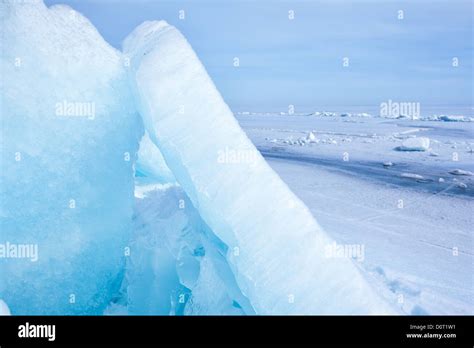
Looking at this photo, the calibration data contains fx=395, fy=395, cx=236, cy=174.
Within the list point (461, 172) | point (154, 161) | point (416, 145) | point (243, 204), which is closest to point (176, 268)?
point (243, 204)

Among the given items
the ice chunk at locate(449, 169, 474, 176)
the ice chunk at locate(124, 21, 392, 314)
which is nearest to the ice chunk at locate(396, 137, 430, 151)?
the ice chunk at locate(449, 169, 474, 176)

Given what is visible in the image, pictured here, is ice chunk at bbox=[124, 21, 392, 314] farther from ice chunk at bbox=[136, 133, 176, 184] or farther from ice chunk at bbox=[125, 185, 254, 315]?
ice chunk at bbox=[136, 133, 176, 184]

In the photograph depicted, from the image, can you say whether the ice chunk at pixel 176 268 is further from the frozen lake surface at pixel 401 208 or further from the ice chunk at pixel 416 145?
the ice chunk at pixel 416 145

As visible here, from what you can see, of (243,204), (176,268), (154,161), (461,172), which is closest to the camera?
(243,204)

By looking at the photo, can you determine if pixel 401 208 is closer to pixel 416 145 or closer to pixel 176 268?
pixel 176 268

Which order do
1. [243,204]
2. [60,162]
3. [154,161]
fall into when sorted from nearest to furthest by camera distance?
1. [243,204]
2. [60,162]
3. [154,161]

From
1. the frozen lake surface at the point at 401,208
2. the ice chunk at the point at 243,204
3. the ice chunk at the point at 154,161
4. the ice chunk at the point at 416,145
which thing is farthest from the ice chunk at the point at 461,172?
the ice chunk at the point at 243,204
